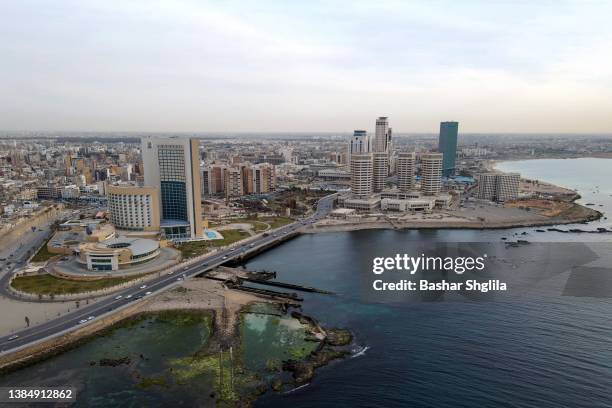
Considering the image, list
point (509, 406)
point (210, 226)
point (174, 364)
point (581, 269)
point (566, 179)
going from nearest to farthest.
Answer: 1. point (509, 406)
2. point (174, 364)
3. point (581, 269)
4. point (210, 226)
5. point (566, 179)

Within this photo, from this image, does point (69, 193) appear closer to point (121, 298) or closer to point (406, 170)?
point (121, 298)

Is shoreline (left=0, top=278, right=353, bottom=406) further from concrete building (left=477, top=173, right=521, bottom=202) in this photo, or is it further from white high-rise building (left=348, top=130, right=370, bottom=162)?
white high-rise building (left=348, top=130, right=370, bottom=162)

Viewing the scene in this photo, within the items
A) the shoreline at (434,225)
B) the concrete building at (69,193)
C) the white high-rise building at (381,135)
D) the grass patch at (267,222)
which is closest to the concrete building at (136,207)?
the grass patch at (267,222)

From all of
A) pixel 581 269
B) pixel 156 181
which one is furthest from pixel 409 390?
pixel 156 181

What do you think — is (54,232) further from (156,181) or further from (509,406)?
(509,406)

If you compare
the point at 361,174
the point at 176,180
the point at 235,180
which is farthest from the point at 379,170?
the point at 176,180

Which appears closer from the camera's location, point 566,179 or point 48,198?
point 48,198

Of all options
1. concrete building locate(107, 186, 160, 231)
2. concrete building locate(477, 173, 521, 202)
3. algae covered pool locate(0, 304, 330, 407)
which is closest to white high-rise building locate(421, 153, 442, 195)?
concrete building locate(477, 173, 521, 202)
